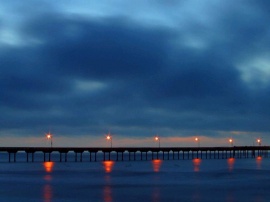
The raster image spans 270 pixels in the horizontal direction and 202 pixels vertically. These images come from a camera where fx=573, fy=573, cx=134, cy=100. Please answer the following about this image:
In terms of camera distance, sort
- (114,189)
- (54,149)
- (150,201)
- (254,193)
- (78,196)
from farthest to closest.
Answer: (54,149) < (114,189) < (254,193) < (78,196) < (150,201)

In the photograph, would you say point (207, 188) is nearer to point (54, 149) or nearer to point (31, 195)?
point (31, 195)

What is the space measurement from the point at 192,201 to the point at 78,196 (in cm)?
828

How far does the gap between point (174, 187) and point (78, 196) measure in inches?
433

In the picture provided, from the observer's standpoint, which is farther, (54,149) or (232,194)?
(54,149)

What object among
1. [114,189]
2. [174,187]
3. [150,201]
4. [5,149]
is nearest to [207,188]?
[174,187]

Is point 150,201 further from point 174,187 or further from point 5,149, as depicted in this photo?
point 5,149

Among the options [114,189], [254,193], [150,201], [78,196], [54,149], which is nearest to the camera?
[150,201]

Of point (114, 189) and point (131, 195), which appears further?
point (114, 189)

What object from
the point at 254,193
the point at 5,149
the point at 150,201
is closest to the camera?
the point at 150,201

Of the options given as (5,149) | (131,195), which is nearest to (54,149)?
(5,149)

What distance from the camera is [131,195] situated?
136 ft

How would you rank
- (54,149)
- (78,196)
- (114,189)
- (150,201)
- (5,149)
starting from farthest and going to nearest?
(54,149)
(5,149)
(114,189)
(78,196)
(150,201)

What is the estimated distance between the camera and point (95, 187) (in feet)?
159

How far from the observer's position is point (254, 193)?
142 feet
